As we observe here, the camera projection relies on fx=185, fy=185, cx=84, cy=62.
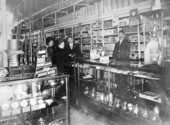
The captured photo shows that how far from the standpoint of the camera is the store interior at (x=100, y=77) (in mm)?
2166

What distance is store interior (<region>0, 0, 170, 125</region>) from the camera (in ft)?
7.11

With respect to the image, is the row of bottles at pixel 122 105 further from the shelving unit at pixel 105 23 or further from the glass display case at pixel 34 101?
the glass display case at pixel 34 101

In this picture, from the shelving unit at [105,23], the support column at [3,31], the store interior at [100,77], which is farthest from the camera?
the shelving unit at [105,23]

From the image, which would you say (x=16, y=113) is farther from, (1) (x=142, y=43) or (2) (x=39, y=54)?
(1) (x=142, y=43)

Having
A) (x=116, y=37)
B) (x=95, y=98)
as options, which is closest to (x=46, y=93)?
(x=95, y=98)

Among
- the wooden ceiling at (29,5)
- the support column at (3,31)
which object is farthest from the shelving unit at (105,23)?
the support column at (3,31)

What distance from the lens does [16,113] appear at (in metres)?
2.00

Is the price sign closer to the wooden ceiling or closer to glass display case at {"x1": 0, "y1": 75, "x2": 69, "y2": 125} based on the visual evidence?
the wooden ceiling

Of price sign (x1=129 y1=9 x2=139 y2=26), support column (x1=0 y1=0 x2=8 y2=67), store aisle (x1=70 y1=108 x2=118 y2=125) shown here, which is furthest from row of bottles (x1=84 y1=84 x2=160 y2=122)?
price sign (x1=129 y1=9 x2=139 y2=26)

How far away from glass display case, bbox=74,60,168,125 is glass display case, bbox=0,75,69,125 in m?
1.05

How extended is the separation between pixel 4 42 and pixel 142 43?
3.43 metres

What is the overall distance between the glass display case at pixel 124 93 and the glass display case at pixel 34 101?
1049mm

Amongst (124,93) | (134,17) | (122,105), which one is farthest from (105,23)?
(122,105)

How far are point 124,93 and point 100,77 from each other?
0.90 metres
